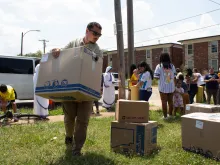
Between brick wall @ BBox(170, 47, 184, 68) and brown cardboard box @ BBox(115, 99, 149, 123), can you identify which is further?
brick wall @ BBox(170, 47, 184, 68)

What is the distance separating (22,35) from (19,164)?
1274 inches

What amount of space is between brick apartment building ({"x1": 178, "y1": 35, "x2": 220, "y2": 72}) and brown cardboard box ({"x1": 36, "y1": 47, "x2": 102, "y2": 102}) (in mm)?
30914

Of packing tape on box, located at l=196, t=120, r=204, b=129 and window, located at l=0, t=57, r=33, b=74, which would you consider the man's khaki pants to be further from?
window, located at l=0, t=57, r=33, b=74

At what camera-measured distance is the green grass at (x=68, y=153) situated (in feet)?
11.8

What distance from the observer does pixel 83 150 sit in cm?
412

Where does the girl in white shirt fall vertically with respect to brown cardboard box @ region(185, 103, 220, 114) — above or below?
above

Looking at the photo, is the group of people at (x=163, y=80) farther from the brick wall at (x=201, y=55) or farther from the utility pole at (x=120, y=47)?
the brick wall at (x=201, y=55)

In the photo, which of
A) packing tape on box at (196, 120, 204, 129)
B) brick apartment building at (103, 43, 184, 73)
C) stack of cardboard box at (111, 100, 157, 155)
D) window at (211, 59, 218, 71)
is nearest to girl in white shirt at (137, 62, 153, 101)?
stack of cardboard box at (111, 100, 157, 155)

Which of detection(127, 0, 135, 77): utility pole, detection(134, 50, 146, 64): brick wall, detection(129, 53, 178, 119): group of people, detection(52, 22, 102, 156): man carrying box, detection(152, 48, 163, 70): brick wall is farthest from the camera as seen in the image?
detection(134, 50, 146, 64): brick wall

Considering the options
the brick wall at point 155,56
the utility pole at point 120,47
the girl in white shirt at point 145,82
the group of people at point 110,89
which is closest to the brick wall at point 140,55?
the brick wall at point 155,56

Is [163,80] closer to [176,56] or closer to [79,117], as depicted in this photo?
[79,117]

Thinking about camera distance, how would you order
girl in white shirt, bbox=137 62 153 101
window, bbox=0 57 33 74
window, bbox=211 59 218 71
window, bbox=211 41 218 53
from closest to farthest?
girl in white shirt, bbox=137 62 153 101 → window, bbox=0 57 33 74 → window, bbox=211 41 218 53 → window, bbox=211 59 218 71

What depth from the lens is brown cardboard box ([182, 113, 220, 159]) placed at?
368cm

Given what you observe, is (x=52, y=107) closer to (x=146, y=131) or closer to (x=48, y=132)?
(x=48, y=132)
